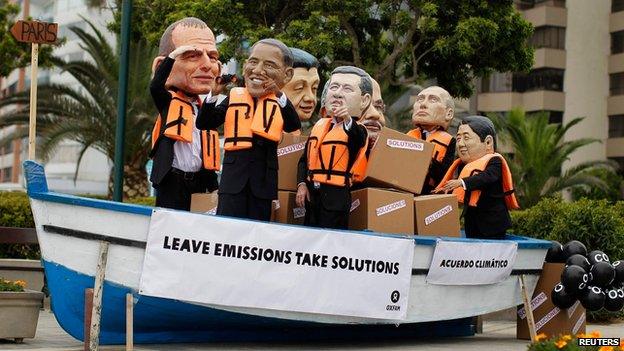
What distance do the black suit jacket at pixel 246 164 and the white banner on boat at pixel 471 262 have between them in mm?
1530

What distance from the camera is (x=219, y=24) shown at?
2208 centimetres

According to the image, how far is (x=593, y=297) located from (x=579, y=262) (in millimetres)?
357

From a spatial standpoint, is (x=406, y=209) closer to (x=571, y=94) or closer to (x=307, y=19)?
(x=307, y=19)

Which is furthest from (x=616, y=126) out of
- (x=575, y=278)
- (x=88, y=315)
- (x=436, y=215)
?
(x=88, y=315)

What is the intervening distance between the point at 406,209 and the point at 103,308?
8.89ft

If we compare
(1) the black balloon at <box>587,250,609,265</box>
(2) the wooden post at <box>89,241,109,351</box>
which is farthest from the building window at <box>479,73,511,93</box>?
(2) the wooden post at <box>89,241,109,351</box>

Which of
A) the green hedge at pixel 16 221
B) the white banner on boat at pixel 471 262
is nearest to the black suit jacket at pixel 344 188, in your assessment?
the white banner on boat at pixel 471 262

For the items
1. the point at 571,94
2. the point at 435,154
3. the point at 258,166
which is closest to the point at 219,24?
the point at 435,154

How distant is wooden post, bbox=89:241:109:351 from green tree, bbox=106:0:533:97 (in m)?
12.7

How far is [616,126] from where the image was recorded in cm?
5862

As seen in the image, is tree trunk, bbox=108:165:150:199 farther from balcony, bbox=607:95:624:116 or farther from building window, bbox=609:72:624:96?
building window, bbox=609:72:624:96

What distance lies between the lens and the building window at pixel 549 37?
57.2 meters

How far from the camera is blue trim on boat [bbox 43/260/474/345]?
9.05 meters

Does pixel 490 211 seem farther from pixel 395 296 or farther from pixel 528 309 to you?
pixel 395 296
